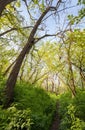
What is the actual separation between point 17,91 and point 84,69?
49.0 feet

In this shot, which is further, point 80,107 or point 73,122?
point 80,107

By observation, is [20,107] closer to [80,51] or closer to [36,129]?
[36,129]

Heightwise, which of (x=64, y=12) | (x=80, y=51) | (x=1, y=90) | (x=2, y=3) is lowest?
(x=1, y=90)

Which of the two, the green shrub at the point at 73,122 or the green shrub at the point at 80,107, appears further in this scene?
the green shrub at the point at 80,107

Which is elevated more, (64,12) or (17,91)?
(64,12)

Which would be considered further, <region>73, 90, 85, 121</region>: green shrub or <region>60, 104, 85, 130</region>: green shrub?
<region>73, 90, 85, 121</region>: green shrub

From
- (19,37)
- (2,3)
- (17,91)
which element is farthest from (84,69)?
(2,3)

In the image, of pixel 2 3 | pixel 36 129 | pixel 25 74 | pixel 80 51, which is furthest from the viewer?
pixel 25 74

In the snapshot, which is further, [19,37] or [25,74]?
[25,74]

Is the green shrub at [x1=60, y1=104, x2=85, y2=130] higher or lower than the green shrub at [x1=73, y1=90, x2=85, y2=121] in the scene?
lower

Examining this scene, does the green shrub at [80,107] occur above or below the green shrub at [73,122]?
above

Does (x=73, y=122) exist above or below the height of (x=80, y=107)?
below

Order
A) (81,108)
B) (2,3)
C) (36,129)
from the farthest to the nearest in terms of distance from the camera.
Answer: (81,108)
(36,129)
(2,3)

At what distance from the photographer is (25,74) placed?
42.4 metres
